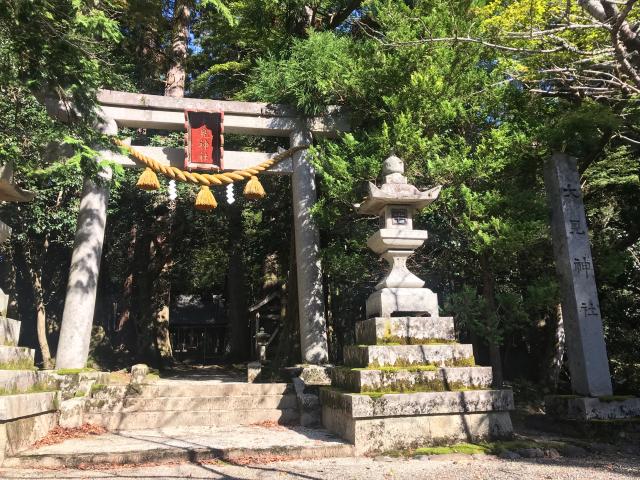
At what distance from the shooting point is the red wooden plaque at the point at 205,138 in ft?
31.0

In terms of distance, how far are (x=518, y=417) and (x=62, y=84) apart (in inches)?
325

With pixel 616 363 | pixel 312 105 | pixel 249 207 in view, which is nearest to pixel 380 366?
pixel 312 105

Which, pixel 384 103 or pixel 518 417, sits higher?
pixel 384 103

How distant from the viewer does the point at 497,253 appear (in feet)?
23.9

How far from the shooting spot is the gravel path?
4.25m

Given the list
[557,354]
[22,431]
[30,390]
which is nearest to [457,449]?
[22,431]

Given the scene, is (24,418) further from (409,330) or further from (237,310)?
(237,310)

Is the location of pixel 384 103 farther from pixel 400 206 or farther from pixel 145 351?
pixel 145 351

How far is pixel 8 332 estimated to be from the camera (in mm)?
5461

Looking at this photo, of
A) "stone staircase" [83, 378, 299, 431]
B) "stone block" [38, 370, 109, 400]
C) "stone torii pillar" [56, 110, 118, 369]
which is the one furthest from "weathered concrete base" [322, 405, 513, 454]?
"stone torii pillar" [56, 110, 118, 369]

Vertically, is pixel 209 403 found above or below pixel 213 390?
below

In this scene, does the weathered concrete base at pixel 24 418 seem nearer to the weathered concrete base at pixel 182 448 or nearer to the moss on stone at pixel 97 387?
the weathered concrete base at pixel 182 448

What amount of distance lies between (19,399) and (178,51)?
10282 mm

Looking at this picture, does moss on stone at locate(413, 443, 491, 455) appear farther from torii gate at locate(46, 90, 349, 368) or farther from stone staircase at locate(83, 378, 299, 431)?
torii gate at locate(46, 90, 349, 368)
